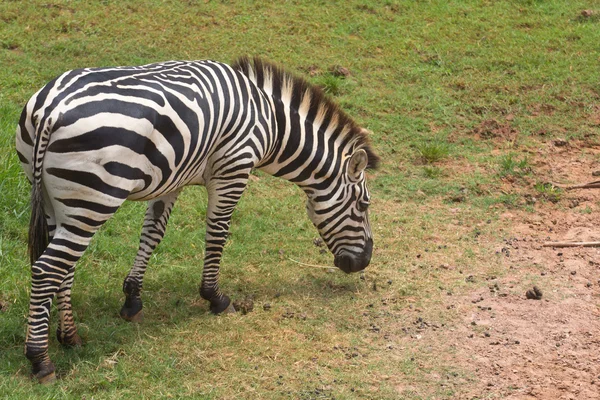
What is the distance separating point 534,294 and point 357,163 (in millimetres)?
1996

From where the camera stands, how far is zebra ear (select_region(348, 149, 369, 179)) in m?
7.14

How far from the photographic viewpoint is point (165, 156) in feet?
19.3

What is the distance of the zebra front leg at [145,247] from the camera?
684cm

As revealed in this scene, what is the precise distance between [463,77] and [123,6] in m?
5.46

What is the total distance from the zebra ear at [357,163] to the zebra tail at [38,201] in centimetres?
280

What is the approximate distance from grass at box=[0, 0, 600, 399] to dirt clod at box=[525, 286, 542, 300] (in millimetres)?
573

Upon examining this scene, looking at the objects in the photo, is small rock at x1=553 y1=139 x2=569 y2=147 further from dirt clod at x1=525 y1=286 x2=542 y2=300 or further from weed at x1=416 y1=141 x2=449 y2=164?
dirt clod at x1=525 y1=286 x2=542 y2=300

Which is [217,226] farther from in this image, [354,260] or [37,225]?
[37,225]

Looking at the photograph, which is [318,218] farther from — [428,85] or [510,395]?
[428,85]

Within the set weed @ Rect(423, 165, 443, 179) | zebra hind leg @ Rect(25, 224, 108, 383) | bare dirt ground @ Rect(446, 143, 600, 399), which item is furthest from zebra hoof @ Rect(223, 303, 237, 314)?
weed @ Rect(423, 165, 443, 179)

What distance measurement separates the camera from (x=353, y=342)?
21.5 feet

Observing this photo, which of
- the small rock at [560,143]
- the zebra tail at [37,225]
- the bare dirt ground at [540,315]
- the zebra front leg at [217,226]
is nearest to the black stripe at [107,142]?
the zebra tail at [37,225]

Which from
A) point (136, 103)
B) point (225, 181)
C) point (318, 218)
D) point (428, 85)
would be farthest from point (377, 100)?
point (136, 103)

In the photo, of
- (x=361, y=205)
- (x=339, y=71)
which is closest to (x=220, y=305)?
(x=361, y=205)
